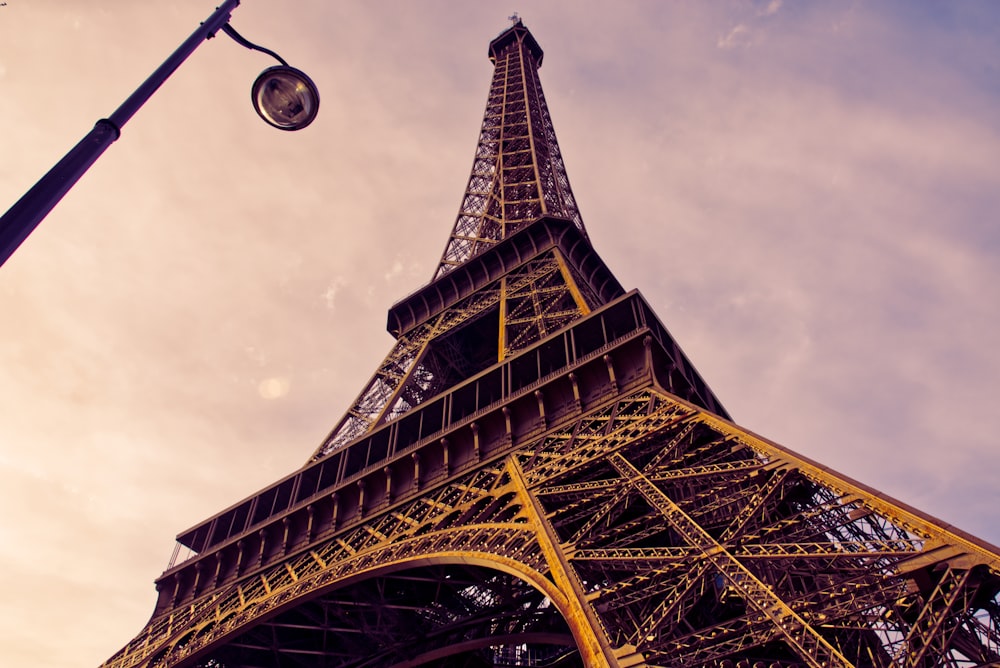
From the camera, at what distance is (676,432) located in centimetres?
1545

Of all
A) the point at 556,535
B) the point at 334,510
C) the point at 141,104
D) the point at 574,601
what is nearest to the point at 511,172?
the point at 334,510

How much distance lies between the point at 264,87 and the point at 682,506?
9663mm

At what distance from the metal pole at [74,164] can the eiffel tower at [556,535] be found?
7.96 meters

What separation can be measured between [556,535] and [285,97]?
28.8ft

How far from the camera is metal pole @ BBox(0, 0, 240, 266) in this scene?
190 inches

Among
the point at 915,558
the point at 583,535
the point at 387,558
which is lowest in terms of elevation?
the point at 915,558

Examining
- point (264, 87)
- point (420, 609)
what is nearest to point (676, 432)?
point (420, 609)

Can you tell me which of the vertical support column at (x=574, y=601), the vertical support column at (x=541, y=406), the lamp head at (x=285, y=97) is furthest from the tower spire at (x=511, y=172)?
the lamp head at (x=285, y=97)

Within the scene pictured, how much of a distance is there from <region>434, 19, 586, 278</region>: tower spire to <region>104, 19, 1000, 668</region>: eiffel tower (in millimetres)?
5887

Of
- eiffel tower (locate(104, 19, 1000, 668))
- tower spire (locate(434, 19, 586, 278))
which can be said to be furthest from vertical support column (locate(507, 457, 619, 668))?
tower spire (locate(434, 19, 586, 278))

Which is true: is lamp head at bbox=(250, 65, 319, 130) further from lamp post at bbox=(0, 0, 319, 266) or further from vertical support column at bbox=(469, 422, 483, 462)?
vertical support column at bbox=(469, 422, 483, 462)

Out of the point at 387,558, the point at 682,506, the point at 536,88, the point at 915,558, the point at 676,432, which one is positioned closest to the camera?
the point at 915,558

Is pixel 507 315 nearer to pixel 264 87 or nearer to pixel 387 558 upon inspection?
pixel 387 558

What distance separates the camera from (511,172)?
1779 inches
